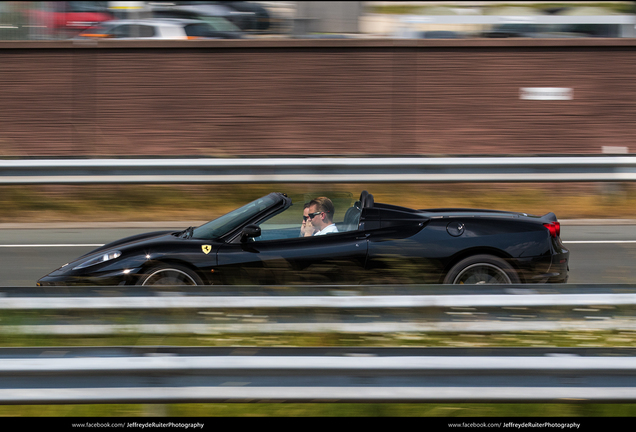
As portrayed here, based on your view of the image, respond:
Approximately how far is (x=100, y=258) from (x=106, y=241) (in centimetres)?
322

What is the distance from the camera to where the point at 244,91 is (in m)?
13.1

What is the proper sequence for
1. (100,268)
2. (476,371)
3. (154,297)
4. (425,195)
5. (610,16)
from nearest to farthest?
1. (476,371)
2. (154,297)
3. (100,268)
4. (425,195)
5. (610,16)

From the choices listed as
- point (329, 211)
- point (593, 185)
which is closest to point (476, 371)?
point (329, 211)

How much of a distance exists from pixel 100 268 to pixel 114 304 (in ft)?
6.87

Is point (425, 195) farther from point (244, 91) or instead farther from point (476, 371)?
point (476, 371)

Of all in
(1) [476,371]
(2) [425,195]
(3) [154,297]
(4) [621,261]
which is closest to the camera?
Answer: (1) [476,371]

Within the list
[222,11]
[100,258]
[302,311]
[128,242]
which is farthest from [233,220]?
[222,11]

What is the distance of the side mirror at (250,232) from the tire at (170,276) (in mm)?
471

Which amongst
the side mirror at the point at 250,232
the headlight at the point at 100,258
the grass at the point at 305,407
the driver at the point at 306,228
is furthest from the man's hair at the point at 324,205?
the grass at the point at 305,407

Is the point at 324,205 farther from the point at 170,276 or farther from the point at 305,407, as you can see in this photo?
the point at 305,407

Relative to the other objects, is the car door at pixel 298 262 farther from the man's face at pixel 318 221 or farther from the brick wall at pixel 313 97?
the brick wall at pixel 313 97

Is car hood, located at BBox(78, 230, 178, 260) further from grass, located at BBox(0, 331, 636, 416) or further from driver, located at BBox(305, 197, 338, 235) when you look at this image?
grass, located at BBox(0, 331, 636, 416)

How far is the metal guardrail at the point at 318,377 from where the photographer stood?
2830mm
